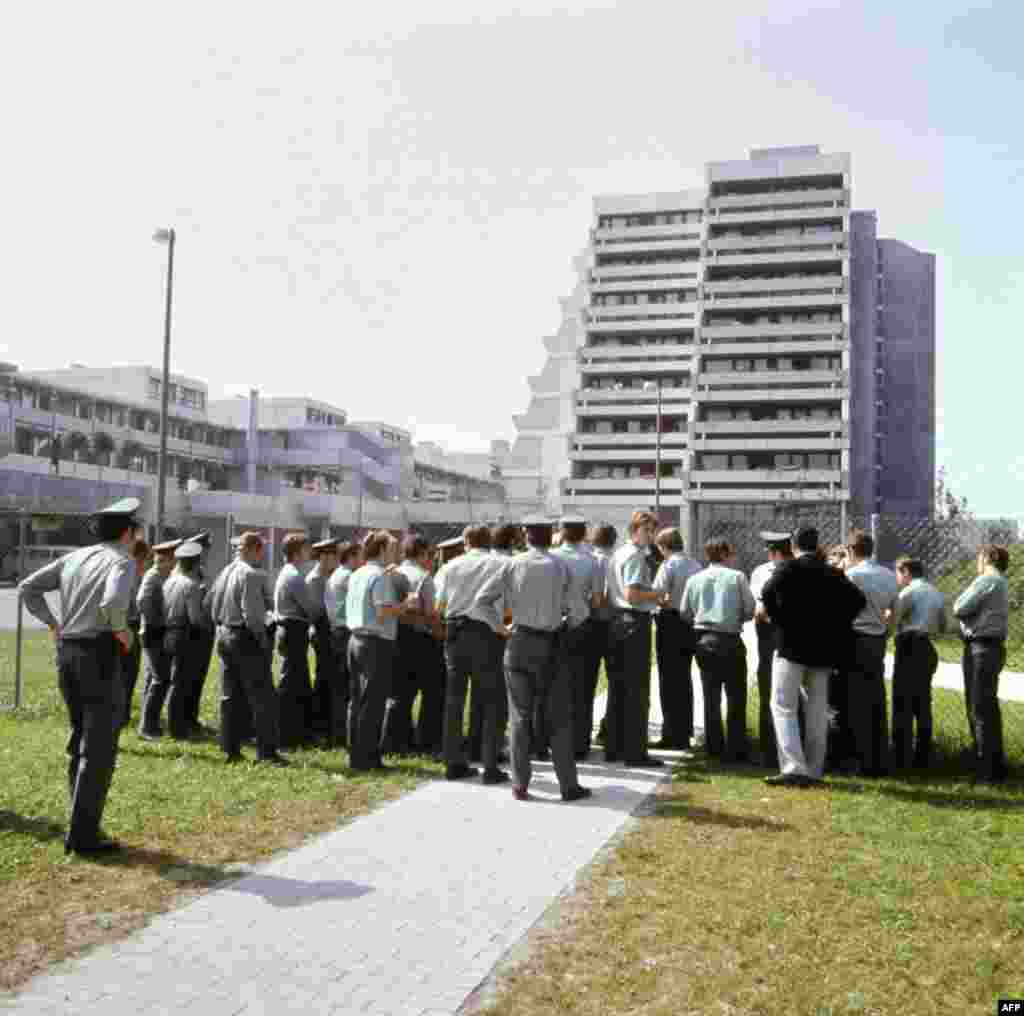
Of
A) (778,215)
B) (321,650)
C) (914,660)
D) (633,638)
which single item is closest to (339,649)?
(321,650)

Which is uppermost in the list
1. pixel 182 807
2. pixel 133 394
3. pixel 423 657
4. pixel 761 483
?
pixel 133 394

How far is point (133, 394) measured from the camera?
9688 centimetres

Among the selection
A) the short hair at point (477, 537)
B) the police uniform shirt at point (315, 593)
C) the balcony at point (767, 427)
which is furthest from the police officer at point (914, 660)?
the balcony at point (767, 427)

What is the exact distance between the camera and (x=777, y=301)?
9725 centimetres

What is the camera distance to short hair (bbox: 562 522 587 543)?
373 inches

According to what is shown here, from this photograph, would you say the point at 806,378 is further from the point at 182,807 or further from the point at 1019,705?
the point at 182,807

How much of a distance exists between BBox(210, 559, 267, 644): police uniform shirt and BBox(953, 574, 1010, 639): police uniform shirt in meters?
5.55

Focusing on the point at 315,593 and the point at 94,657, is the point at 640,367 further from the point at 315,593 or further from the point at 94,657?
the point at 94,657

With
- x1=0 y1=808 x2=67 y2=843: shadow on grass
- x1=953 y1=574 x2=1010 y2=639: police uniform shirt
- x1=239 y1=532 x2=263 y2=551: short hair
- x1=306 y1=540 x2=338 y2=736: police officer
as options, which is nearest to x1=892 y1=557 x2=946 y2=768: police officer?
x1=953 y1=574 x2=1010 y2=639: police uniform shirt

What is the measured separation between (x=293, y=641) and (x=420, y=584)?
1608mm

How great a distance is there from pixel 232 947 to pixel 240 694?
4.76 m

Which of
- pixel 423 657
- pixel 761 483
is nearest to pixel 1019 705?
pixel 423 657

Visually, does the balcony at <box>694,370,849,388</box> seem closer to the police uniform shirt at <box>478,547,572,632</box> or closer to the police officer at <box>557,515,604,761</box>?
the police officer at <box>557,515,604,761</box>

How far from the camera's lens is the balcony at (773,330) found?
96125 mm
